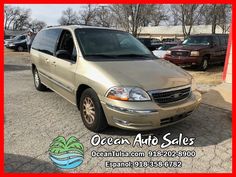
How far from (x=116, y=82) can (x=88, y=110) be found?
32.4 inches

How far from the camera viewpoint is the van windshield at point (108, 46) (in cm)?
449

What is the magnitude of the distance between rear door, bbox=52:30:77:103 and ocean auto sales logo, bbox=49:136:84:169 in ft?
3.19

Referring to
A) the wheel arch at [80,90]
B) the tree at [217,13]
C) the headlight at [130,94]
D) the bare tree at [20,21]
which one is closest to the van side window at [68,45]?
the wheel arch at [80,90]

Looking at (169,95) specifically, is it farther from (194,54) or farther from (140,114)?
(194,54)

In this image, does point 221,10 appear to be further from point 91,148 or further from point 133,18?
point 91,148

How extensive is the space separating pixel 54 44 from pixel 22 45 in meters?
20.0

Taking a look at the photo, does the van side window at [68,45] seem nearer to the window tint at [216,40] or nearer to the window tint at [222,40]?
the window tint at [216,40]

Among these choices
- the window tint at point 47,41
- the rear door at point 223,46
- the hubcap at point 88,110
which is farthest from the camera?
the rear door at point 223,46

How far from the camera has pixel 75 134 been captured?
414 cm

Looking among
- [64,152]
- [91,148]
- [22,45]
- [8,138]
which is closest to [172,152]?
[91,148]

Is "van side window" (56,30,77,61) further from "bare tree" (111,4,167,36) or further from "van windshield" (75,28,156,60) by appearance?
"bare tree" (111,4,167,36)

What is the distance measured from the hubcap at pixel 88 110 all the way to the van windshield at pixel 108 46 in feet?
2.51

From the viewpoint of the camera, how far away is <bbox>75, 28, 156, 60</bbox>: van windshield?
4.49m

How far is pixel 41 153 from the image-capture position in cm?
353
